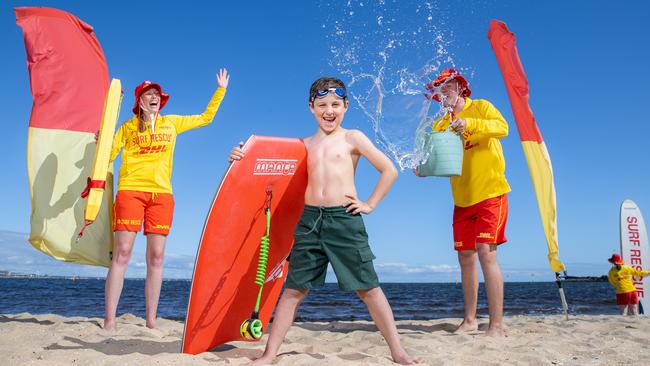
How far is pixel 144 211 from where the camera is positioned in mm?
4215

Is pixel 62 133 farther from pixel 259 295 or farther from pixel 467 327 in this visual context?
pixel 467 327

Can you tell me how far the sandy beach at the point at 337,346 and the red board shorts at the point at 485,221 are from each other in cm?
80

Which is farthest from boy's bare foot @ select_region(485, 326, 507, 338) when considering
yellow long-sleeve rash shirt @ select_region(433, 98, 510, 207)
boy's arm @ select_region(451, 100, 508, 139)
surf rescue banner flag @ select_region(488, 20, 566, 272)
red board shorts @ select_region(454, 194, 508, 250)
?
boy's arm @ select_region(451, 100, 508, 139)

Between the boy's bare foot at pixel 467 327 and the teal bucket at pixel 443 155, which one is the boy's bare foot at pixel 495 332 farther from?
the teal bucket at pixel 443 155

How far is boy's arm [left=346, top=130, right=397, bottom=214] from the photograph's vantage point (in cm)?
287

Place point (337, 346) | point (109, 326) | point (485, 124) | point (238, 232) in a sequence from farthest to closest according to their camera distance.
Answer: point (109, 326) < point (485, 124) < point (337, 346) < point (238, 232)

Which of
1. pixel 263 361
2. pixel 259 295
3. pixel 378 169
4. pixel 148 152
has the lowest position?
pixel 263 361

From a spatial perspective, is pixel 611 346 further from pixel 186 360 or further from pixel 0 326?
pixel 0 326

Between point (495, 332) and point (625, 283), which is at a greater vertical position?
point (625, 283)

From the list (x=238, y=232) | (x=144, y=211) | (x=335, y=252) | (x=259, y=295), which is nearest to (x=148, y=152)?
(x=144, y=211)

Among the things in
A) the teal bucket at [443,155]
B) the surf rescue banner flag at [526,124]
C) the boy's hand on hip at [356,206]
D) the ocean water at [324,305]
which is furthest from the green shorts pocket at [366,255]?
the ocean water at [324,305]

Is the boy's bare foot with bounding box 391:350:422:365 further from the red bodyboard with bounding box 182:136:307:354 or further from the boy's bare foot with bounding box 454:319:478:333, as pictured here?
the boy's bare foot with bounding box 454:319:478:333

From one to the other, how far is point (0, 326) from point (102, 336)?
4.07ft

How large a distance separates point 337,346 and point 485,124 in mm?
2110
